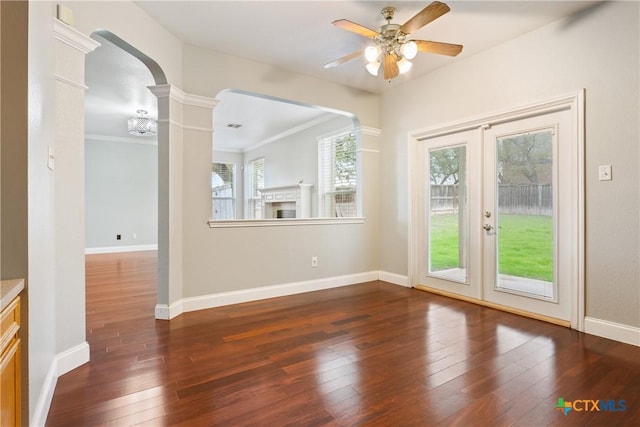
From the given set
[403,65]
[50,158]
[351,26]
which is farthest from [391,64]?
[50,158]

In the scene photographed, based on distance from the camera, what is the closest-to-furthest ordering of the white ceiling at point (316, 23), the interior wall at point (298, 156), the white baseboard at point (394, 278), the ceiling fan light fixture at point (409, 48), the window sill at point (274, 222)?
the ceiling fan light fixture at point (409, 48), the white ceiling at point (316, 23), the window sill at point (274, 222), the white baseboard at point (394, 278), the interior wall at point (298, 156)

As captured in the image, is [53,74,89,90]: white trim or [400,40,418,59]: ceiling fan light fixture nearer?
[53,74,89,90]: white trim

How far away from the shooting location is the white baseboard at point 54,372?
1.44 metres

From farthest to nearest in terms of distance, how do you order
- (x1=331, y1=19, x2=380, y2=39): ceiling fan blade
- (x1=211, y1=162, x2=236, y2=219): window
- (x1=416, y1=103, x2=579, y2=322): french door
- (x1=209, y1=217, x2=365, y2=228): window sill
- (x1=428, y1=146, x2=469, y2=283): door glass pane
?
(x1=211, y1=162, x2=236, y2=219): window
(x1=428, y1=146, x2=469, y2=283): door glass pane
(x1=209, y1=217, x2=365, y2=228): window sill
(x1=416, y1=103, x2=579, y2=322): french door
(x1=331, y1=19, x2=380, y2=39): ceiling fan blade

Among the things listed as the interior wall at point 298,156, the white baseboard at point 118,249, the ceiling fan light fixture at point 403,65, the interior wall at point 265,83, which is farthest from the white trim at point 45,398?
the white baseboard at point 118,249

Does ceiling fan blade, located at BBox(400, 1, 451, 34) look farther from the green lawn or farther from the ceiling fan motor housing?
the green lawn

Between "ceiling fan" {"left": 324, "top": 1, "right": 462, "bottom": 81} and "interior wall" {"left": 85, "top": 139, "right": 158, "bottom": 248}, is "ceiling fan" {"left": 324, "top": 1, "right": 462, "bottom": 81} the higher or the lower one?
the higher one

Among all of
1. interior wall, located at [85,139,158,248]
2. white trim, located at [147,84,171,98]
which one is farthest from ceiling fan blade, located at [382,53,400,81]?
interior wall, located at [85,139,158,248]

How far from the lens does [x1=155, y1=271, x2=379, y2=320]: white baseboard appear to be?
10.0 feet

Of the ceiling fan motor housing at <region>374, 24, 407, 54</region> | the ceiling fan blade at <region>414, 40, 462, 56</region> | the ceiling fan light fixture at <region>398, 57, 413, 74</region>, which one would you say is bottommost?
the ceiling fan light fixture at <region>398, 57, 413, 74</region>

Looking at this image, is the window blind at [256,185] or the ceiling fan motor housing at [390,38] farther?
the window blind at [256,185]

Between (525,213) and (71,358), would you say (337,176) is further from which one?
(71,358)

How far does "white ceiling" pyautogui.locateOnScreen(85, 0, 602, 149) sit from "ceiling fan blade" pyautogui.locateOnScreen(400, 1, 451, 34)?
0.30m

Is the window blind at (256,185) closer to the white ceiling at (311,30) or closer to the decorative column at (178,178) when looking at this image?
the white ceiling at (311,30)
